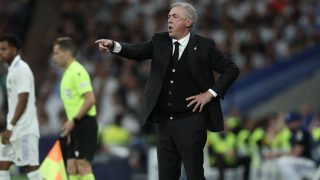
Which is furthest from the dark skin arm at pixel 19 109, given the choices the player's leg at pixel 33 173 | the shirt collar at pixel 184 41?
the shirt collar at pixel 184 41

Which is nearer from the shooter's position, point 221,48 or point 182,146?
point 182,146

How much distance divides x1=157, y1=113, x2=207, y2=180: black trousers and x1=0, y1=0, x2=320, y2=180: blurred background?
823cm

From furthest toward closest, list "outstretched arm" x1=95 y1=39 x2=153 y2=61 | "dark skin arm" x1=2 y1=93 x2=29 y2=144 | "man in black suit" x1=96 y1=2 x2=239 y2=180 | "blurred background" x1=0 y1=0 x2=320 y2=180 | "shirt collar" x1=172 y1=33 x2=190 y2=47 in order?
"blurred background" x1=0 y1=0 x2=320 y2=180 → "dark skin arm" x1=2 y1=93 x2=29 y2=144 → "shirt collar" x1=172 y1=33 x2=190 y2=47 → "man in black suit" x1=96 y1=2 x2=239 y2=180 → "outstretched arm" x1=95 y1=39 x2=153 y2=61

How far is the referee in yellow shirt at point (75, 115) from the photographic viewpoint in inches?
496

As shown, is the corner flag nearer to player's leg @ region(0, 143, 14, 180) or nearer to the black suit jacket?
player's leg @ region(0, 143, 14, 180)

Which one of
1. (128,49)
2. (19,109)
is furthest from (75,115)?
(128,49)

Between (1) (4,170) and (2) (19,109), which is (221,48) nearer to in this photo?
(1) (4,170)

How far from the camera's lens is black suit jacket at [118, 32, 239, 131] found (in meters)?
10.5

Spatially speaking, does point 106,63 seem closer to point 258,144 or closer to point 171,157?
point 258,144

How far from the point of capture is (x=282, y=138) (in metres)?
18.5

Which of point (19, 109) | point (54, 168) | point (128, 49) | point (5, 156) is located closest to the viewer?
point (128, 49)

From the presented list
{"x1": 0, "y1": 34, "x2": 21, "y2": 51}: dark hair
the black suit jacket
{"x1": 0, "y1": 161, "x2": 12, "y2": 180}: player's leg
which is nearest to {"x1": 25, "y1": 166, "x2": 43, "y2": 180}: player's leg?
{"x1": 0, "y1": 161, "x2": 12, "y2": 180}: player's leg

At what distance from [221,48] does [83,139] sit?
36.2 feet

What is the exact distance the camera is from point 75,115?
493 inches
